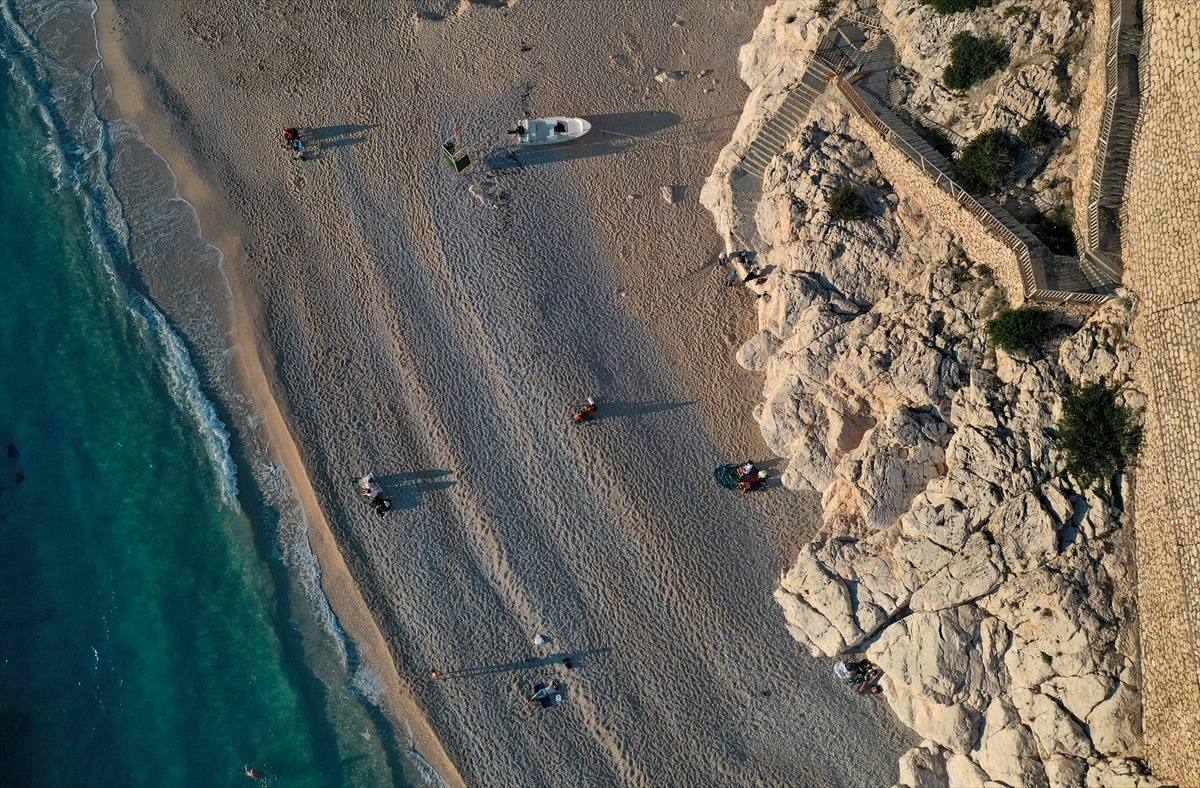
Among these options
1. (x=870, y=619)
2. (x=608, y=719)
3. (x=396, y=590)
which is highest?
(x=396, y=590)

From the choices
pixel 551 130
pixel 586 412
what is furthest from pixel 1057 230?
pixel 551 130

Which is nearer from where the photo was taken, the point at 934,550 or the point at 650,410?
the point at 934,550

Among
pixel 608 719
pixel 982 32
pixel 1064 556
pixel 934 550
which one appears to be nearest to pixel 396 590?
pixel 608 719

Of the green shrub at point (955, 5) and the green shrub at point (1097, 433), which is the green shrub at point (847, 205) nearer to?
the green shrub at point (955, 5)

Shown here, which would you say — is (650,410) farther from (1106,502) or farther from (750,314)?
(1106,502)

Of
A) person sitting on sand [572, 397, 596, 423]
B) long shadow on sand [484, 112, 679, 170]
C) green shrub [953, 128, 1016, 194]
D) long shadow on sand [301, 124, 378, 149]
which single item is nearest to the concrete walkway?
green shrub [953, 128, 1016, 194]

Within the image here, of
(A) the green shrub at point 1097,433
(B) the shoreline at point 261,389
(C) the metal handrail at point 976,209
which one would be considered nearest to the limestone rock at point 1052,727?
(A) the green shrub at point 1097,433

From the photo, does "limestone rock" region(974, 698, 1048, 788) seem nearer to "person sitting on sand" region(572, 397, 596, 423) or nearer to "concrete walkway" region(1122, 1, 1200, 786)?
"concrete walkway" region(1122, 1, 1200, 786)

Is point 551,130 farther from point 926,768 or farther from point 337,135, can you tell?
point 926,768
